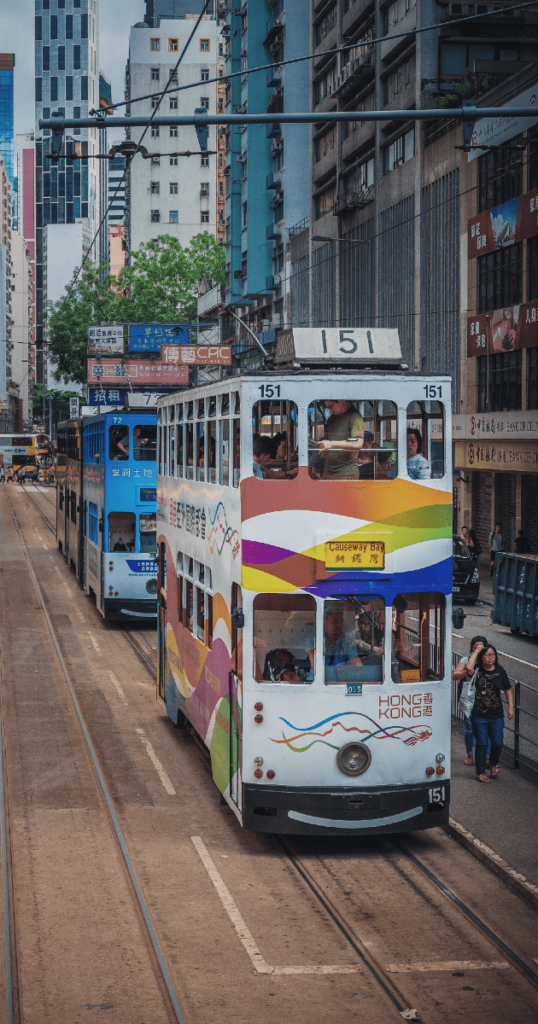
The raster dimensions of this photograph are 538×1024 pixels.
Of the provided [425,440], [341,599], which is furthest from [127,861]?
[425,440]

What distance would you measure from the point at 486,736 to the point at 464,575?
17.5m

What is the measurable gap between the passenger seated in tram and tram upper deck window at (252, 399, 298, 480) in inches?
10.8

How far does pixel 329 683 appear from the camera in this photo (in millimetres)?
10617

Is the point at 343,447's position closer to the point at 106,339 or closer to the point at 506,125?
the point at 506,125

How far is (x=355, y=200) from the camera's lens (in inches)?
1971

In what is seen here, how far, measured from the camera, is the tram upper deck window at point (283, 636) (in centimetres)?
1054

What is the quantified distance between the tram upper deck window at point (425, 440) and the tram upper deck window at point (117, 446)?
1481 centimetres

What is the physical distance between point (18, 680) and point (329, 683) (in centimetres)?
1082

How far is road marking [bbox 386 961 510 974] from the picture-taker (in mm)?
8609

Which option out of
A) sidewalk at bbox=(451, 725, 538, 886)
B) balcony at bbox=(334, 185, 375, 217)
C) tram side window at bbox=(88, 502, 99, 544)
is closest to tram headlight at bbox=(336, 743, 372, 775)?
sidewalk at bbox=(451, 725, 538, 886)

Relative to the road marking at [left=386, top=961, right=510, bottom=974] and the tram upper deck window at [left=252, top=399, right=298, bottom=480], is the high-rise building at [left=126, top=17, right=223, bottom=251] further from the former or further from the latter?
the road marking at [left=386, top=961, right=510, bottom=974]

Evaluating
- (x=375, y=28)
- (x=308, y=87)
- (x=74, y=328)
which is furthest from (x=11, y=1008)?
(x=74, y=328)

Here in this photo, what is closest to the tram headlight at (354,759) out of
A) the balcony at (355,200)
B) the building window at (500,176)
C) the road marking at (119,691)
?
the road marking at (119,691)

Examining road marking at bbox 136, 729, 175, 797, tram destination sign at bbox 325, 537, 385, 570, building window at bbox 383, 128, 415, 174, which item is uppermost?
building window at bbox 383, 128, 415, 174
